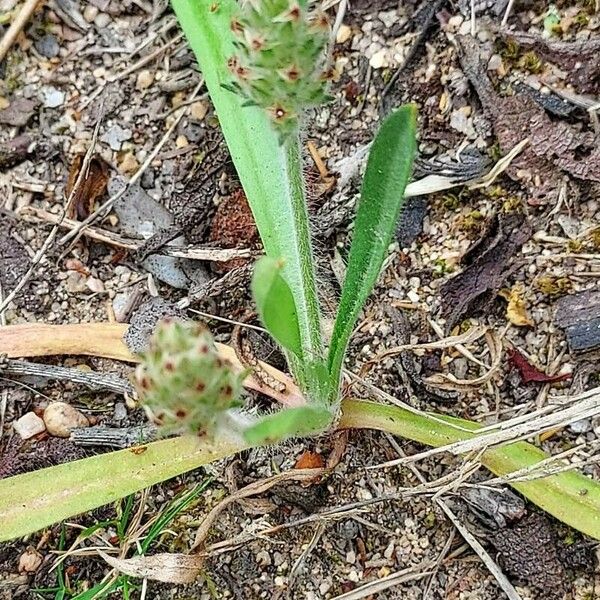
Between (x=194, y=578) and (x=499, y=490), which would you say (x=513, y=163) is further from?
(x=194, y=578)

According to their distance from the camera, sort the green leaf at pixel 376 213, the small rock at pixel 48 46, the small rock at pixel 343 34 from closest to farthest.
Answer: the green leaf at pixel 376 213
the small rock at pixel 343 34
the small rock at pixel 48 46

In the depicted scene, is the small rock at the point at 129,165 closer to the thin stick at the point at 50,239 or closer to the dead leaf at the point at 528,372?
the thin stick at the point at 50,239

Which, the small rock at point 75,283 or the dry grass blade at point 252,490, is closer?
the dry grass blade at point 252,490

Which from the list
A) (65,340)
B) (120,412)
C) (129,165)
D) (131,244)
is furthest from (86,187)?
(120,412)

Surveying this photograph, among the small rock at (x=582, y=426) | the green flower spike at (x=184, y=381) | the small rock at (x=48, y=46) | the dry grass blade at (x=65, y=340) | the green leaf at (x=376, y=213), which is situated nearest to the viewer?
the green flower spike at (x=184, y=381)

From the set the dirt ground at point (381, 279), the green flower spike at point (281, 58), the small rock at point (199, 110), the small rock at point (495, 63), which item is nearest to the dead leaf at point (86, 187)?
the dirt ground at point (381, 279)

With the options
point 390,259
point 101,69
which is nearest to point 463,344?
point 390,259

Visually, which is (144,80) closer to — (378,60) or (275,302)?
(378,60)
